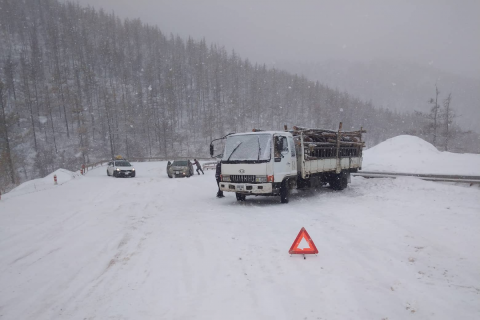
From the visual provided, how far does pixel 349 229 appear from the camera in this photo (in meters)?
6.89

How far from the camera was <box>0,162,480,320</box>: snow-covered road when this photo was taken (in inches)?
137

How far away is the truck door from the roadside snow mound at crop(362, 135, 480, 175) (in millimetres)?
14290

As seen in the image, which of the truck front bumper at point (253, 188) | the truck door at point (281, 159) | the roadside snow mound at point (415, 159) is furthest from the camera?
the roadside snow mound at point (415, 159)

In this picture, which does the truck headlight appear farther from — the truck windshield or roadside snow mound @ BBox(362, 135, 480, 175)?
roadside snow mound @ BBox(362, 135, 480, 175)

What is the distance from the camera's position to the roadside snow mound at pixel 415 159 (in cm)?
1919

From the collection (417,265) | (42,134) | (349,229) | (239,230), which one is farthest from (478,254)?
(42,134)

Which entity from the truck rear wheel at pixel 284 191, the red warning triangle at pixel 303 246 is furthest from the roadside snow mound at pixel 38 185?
the red warning triangle at pixel 303 246

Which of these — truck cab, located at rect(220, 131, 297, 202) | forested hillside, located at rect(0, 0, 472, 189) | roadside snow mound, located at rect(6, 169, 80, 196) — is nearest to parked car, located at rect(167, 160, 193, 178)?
roadside snow mound, located at rect(6, 169, 80, 196)

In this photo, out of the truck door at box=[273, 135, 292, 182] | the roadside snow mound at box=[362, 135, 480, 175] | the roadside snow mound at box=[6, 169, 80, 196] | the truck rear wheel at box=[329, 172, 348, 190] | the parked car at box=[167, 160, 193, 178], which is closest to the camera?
the truck door at box=[273, 135, 292, 182]

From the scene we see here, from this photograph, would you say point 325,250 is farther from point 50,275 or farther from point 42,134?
point 42,134

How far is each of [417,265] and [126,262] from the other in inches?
211

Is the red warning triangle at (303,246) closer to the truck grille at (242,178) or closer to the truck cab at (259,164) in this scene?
the truck cab at (259,164)

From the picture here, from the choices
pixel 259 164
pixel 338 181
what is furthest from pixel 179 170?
pixel 259 164

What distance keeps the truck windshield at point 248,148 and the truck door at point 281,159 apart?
287mm
